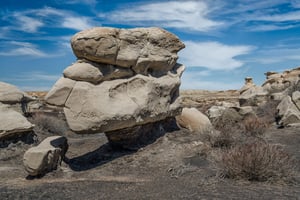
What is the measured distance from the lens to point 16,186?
8516 millimetres

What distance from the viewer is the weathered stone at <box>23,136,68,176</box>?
909 centimetres

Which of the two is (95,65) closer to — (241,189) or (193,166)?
(193,166)

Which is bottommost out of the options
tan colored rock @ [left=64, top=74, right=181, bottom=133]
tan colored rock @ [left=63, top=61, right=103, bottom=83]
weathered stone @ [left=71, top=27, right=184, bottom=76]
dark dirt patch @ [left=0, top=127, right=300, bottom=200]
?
dark dirt patch @ [left=0, top=127, right=300, bottom=200]

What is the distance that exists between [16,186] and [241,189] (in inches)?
190

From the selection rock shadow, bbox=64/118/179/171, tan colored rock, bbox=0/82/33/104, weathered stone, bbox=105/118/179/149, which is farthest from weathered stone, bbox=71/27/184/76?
tan colored rock, bbox=0/82/33/104

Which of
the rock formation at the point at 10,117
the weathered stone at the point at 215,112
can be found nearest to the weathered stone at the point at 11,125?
the rock formation at the point at 10,117

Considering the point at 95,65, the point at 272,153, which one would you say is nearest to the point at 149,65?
the point at 95,65

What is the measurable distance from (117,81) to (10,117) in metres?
4.55

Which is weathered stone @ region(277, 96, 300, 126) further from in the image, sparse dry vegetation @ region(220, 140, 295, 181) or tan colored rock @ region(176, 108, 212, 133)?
sparse dry vegetation @ region(220, 140, 295, 181)

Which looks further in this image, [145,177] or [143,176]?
[143,176]

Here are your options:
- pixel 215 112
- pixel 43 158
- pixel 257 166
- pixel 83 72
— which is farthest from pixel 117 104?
pixel 215 112

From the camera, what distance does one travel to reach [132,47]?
1114cm

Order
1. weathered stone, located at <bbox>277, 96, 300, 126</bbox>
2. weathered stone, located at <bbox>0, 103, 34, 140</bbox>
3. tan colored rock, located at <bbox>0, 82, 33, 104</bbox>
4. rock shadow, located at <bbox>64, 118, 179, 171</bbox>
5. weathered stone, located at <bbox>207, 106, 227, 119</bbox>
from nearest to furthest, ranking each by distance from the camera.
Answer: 1. rock shadow, located at <bbox>64, 118, 179, 171</bbox>
2. weathered stone, located at <bbox>0, 103, 34, 140</bbox>
3. tan colored rock, located at <bbox>0, 82, 33, 104</bbox>
4. weathered stone, located at <bbox>277, 96, 300, 126</bbox>
5. weathered stone, located at <bbox>207, 106, 227, 119</bbox>

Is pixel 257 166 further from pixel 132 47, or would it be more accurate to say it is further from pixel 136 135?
pixel 132 47
